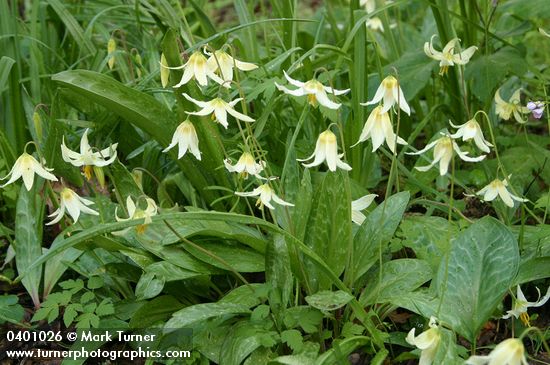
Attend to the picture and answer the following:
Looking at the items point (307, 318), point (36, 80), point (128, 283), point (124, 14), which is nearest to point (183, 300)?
point (128, 283)

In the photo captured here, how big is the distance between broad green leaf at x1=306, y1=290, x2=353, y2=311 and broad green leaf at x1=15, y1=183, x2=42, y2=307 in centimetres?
97

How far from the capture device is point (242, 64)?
7.70 ft

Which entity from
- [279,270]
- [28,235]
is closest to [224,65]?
[279,270]

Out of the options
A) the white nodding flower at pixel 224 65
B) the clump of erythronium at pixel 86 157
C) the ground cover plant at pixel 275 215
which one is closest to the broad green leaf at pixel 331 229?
the ground cover plant at pixel 275 215

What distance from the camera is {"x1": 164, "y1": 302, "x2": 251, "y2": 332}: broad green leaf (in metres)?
2.15

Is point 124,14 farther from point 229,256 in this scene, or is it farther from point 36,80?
point 229,256

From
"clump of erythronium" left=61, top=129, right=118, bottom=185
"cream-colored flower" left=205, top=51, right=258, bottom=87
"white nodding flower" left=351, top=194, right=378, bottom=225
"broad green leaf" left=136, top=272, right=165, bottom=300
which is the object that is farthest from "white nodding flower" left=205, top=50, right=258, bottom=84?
"broad green leaf" left=136, top=272, right=165, bottom=300

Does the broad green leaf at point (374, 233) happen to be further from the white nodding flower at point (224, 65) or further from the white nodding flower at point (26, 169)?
the white nodding flower at point (26, 169)

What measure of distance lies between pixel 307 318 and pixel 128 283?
67cm

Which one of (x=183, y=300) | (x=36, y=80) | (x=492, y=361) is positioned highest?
(x=36, y=80)

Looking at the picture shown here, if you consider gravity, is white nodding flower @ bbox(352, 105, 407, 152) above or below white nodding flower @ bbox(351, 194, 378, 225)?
above

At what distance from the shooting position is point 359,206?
2348 mm

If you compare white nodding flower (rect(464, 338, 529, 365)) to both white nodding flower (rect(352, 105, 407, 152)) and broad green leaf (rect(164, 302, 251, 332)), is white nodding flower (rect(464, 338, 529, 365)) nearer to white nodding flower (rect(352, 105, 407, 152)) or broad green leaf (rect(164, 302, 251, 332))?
white nodding flower (rect(352, 105, 407, 152))

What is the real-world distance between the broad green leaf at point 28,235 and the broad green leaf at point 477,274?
1.27m
